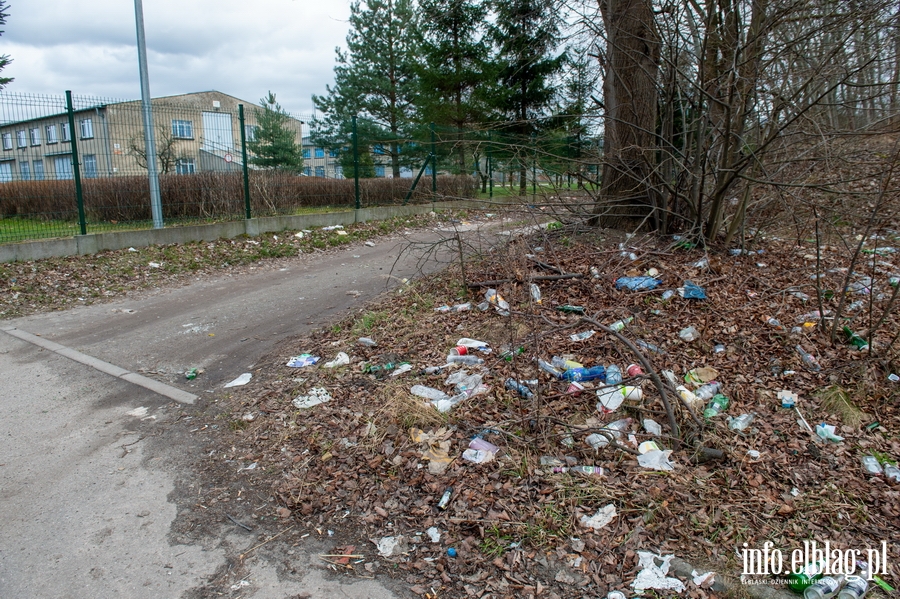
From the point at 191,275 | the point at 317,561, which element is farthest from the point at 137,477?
the point at 191,275

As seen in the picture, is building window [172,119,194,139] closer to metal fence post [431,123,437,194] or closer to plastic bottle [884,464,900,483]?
metal fence post [431,123,437,194]

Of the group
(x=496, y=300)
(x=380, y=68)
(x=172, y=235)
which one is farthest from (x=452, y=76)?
(x=496, y=300)

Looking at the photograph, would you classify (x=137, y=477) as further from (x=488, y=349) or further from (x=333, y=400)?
(x=488, y=349)

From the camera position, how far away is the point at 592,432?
11.3 ft

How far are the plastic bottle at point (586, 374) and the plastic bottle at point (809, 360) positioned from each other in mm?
1578

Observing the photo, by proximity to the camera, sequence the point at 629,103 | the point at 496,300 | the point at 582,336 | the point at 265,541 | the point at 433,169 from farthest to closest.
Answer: the point at 433,169 → the point at 629,103 → the point at 496,300 → the point at 582,336 → the point at 265,541

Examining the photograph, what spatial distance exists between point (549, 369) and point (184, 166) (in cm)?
1020

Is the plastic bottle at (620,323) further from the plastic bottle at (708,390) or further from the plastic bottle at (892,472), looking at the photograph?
the plastic bottle at (892,472)

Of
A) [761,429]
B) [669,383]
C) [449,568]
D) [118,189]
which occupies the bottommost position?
[449,568]

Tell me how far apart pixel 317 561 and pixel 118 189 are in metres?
9.33

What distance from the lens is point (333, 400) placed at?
14.3 ft

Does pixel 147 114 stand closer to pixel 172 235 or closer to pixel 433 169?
pixel 172 235

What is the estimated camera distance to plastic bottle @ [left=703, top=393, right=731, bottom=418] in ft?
12.1

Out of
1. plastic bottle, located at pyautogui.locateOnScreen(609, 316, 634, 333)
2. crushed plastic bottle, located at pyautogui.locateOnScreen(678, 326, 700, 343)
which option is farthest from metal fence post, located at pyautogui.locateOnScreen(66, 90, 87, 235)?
crushed plastic bottle, located at pyautogui.locateOnScreen(678, 326, 700, 343)
